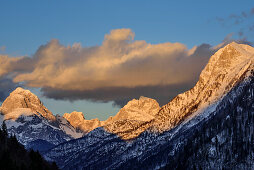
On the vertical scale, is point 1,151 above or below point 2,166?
above

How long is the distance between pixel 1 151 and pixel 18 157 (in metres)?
14.3

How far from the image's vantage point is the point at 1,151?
181750 millimetres

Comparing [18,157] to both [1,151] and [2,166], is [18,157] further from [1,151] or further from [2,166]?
[2,166]

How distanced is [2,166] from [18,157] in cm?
4308

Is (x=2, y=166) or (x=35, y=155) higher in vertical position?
(x=35, y=155)

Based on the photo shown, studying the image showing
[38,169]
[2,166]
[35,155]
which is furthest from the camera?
[35,155]

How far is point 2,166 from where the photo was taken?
500 ft

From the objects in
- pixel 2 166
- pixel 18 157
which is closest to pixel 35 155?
pixel 18 157

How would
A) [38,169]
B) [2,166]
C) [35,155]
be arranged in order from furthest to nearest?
[35,155], [38,169], [2,166]

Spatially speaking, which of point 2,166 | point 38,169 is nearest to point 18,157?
point 38,169

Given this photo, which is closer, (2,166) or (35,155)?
(2,166)

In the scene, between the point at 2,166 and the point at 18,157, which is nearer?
the point at 2,166

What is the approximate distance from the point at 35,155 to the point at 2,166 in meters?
37.5

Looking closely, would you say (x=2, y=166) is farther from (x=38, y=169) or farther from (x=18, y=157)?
(x=18, y=157)
